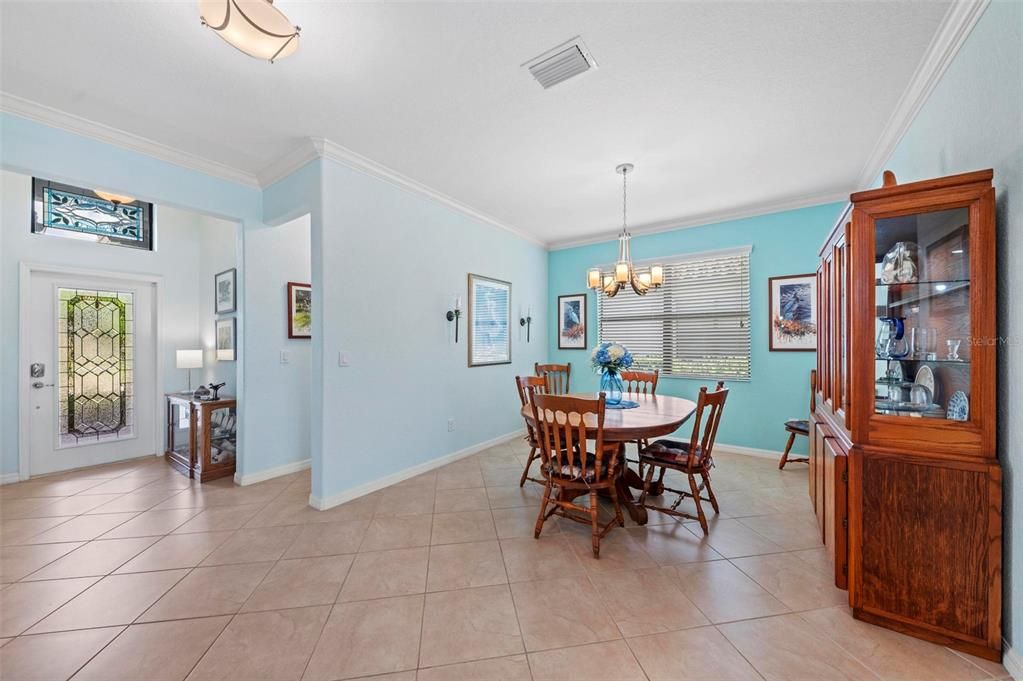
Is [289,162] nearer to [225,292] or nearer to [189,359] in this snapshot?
[225,292]

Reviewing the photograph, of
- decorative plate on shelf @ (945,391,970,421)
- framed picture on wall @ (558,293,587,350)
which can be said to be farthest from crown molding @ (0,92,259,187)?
decorative plate on shelf @ (945,391,970,421)

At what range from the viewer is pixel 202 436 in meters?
3.57

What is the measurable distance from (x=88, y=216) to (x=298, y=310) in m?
2.46

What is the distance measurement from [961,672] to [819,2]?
109 inches

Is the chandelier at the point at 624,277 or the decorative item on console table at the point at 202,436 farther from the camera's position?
the decorative item on console table at the point at 202,436

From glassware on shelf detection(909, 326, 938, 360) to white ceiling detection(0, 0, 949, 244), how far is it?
4.71 ft

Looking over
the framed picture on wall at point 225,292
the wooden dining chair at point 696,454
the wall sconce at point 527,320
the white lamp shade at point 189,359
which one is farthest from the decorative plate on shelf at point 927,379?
the white lamp shade at point 189,359

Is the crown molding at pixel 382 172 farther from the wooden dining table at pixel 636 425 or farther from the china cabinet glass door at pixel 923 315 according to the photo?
the china cabinet glass door at pixel 923 315

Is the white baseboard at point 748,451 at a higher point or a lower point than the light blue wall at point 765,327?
lower

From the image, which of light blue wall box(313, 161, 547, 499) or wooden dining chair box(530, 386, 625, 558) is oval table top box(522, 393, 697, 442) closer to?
wooden dining chair box(530, 386, 625, 558)

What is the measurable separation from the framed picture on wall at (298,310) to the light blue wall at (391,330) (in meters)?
0.94

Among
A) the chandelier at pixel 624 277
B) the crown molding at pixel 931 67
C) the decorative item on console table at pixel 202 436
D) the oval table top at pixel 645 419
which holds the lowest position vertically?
the decorative item on console table at pixel 202 436

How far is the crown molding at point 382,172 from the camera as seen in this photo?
2906 millimetres

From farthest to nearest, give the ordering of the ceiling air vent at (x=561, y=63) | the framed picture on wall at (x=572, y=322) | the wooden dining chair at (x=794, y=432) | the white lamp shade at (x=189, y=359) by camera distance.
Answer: the framed picture on wall at (x=572, y=322)
the white lamp shade at (x=189, y=359)
the wooden dining chair at (x=794, y=432)
the ceiling air vent at (x=561, y=63)
